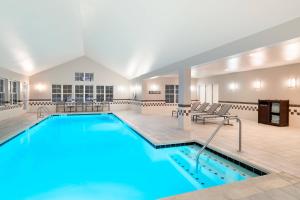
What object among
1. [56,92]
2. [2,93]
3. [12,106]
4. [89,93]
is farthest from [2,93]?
[89,93]

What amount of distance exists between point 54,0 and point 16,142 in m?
4.10

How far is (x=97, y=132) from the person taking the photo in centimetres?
748

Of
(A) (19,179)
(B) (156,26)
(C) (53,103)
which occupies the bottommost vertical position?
(A) (19,179)

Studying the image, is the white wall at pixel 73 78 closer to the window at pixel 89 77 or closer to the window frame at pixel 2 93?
the window at pixel 89 77

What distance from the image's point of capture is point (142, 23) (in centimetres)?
538

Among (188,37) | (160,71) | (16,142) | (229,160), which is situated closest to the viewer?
(229,160)

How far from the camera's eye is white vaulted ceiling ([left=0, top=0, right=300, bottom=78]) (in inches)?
134

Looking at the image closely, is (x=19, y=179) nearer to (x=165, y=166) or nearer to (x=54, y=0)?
(x=165, y=166)

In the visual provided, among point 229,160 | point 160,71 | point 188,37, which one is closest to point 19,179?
point 229,160

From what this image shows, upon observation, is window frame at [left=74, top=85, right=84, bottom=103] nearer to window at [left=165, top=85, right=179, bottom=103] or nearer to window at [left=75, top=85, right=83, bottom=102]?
window at [left=75, top=85, right=83, bottom=102]

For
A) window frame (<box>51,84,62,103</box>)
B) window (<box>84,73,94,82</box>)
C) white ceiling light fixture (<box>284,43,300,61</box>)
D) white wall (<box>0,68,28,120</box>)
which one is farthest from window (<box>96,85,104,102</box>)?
white ceiling light fixture (<box>284,43,300,61</box>)

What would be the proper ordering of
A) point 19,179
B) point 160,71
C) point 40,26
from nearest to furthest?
1. point 19,179
2. point 40,26
3. point 160,71

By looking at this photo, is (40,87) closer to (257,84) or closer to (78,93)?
(78,93)

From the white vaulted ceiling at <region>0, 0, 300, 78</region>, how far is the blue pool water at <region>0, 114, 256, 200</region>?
105 inches
